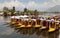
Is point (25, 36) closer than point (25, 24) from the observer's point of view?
Yes

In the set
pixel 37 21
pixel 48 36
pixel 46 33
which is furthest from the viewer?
pixel 37 21

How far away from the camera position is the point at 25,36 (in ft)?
71.5

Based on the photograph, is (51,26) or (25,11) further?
(25,11)

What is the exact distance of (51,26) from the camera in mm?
23016

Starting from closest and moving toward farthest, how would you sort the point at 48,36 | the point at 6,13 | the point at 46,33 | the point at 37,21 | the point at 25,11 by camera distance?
the point at 48,36
the point at 46,33
the point at 37,21
the point at 25,11
the point at 6,13

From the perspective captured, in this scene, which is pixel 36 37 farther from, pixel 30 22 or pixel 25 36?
pixel 30 22

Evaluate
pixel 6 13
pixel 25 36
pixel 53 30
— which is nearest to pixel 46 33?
pixel 53 30

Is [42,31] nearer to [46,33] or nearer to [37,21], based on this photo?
[46,33]

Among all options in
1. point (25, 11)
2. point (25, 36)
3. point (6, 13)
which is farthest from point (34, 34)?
point (6, 13)

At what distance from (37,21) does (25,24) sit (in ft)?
6.20

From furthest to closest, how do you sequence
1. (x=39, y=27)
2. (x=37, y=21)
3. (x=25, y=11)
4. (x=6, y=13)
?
(x=6, y=13), (x=25, y=11), (x=37, y=21), (x=39, y=27)

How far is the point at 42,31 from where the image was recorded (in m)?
23.4

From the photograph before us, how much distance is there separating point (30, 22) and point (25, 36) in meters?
5.61

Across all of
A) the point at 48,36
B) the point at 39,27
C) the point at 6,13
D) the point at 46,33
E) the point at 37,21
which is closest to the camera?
the point at 48,36
